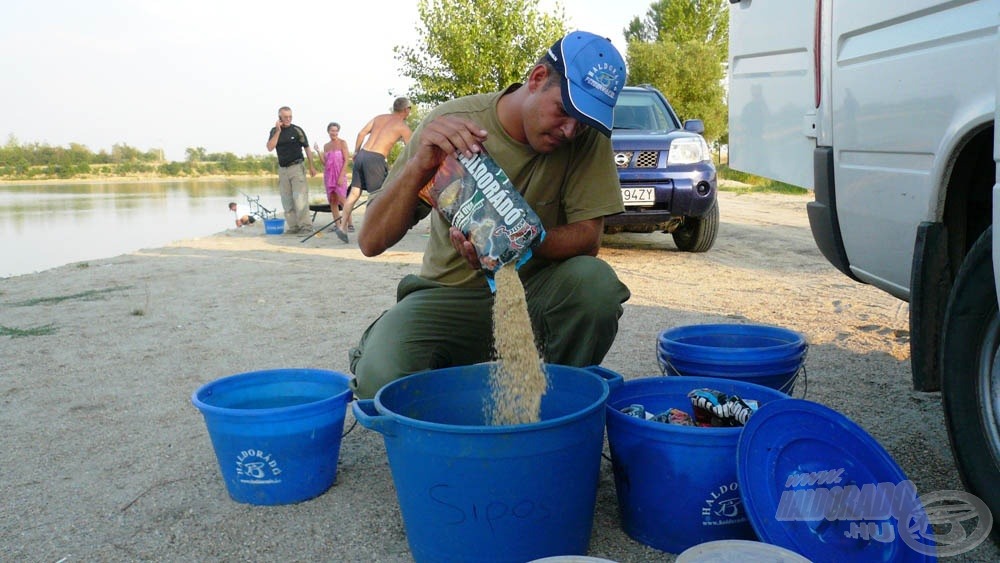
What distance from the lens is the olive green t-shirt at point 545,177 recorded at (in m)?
2.72

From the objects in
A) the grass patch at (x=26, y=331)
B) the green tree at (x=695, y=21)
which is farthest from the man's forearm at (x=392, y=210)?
the green tree at (x=695, y=21)

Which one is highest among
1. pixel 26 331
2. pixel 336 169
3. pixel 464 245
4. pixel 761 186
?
pixel 336 169

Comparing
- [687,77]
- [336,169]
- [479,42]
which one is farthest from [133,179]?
[336,169]

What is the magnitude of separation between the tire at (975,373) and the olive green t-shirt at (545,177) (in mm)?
1161

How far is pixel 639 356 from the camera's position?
4.15 m

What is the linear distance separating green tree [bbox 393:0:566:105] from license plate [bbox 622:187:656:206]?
1241 cm

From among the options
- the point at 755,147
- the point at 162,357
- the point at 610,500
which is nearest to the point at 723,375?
the point at 610,500

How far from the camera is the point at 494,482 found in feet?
5.98

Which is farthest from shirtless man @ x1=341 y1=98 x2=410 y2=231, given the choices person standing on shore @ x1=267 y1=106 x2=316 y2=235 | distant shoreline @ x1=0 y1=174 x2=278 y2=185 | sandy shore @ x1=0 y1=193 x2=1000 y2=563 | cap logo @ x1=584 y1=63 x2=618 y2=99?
distant shoreline @ x1=0 y1=174 x2=278 y2=185

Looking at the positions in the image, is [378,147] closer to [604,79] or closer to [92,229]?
[604,79]

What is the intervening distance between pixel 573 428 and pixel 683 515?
47 centimetres

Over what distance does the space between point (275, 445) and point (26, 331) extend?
378 cm

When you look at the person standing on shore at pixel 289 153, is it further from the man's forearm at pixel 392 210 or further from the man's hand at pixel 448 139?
the man's hand at pixel 448 139

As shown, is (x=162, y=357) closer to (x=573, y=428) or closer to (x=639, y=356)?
(x=639, y=356)
